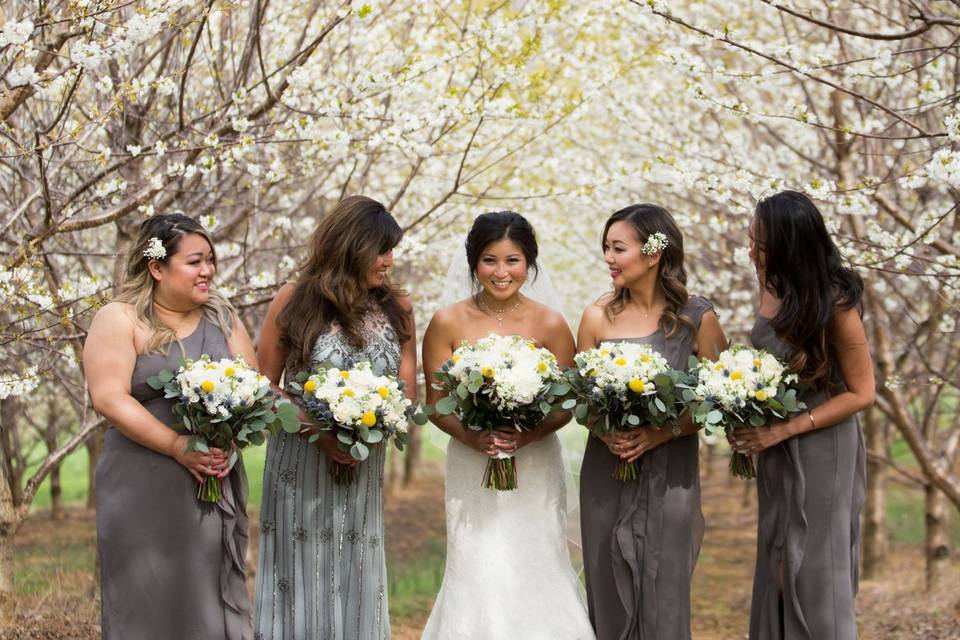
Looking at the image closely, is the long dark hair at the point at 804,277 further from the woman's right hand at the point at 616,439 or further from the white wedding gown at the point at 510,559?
the white wedding gown at the point at 510,559

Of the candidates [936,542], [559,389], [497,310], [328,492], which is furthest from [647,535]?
[936,542]

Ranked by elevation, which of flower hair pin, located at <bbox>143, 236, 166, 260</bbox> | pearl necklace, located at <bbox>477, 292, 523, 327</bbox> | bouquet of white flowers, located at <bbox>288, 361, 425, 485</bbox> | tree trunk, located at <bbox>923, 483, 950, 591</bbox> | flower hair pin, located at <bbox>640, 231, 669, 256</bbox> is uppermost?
flower hair pin, located at <bbox>640, 231, 669, 256</bbox>

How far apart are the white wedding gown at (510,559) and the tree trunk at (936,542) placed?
5.67 m

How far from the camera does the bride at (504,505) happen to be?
16.0ft

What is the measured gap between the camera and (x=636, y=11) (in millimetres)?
8469

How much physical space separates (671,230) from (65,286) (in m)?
3.26

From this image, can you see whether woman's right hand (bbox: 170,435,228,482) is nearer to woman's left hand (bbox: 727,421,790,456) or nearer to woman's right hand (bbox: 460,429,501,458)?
woman's right hand (bbox: 460,429,501,458)

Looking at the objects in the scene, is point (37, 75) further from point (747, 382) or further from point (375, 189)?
point (375, 189)

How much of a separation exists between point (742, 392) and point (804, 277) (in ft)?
1.85

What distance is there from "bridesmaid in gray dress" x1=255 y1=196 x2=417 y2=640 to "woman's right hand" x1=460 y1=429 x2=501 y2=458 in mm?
338

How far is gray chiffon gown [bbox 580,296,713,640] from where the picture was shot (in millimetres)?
4684

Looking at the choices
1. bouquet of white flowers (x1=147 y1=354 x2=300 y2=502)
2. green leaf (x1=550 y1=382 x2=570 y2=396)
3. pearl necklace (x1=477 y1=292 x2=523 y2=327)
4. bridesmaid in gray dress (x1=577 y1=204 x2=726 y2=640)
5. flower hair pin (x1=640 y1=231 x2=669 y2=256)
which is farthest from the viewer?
pearl necklace (x1=477 y1=292 x2=523 y2=327)

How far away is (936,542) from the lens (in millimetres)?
9414

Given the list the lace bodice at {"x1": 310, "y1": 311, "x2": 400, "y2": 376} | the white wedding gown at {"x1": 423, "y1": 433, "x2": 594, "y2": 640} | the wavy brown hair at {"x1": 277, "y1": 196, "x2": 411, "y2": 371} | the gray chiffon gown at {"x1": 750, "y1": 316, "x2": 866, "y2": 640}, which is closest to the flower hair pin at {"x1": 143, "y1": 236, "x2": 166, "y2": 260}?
the wavy brown hair at {"x1": 277, "y1": 196, "x2": 411, "y2": 371}
